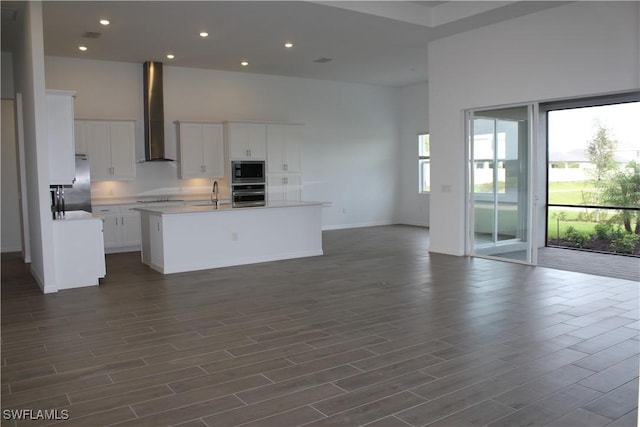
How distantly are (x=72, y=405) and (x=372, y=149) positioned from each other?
10.4 meters

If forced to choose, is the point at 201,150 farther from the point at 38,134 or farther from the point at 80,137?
the point at 38,134

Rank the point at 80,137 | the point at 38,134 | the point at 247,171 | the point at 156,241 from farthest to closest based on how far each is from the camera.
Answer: the point at 247,171
the point at 80,137
the point at 156,241
the point at 38,134

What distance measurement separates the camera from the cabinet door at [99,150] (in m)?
8.83

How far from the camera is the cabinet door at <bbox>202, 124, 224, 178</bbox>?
988cm

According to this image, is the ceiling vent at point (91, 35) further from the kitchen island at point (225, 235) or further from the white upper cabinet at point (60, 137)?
the kitchen island at point (225, 235)

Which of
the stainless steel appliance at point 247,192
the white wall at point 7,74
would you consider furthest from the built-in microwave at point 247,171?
the white wall at point 7,74

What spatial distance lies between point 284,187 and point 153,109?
3.09m

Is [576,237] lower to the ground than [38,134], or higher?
lower

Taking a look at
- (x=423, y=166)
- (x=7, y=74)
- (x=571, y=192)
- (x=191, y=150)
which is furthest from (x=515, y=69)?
(x=7, y=74)

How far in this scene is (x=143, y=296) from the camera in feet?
18.8

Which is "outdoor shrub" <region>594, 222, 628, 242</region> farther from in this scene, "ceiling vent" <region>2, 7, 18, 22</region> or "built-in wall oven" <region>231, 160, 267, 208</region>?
"ceiling vent" <region>2, 7, 18, 22</region>

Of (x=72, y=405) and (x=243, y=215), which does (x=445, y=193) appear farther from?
(x=72, y=405)

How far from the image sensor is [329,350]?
3.89 m

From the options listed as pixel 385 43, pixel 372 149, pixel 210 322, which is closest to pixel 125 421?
pixel 210 322
